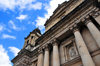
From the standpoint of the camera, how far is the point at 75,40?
Result: 30.8ft

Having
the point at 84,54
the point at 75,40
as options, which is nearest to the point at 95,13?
the point at 75,40

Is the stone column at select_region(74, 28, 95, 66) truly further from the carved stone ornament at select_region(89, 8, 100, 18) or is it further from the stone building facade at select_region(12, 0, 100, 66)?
the carved stone ornament at select_region(89, 8, 100, 18)

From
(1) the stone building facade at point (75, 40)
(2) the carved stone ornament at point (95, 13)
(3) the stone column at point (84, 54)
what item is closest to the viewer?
(3) the stone column at point (84, 54)

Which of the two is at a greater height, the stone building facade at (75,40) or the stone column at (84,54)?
the stone building facade at (75,40)

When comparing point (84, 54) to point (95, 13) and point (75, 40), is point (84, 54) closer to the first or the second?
point (75, 40)

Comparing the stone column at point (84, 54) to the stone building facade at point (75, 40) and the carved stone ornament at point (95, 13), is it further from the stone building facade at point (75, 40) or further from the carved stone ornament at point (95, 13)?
the carved stone ornament at point (95, 13)

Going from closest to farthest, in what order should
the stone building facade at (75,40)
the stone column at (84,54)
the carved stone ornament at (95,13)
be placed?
the stone column at (84,54) < the stone building facade at (75,40) < the carved stone ornament at (95,13)

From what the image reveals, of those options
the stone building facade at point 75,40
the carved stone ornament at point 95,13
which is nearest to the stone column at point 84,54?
the stone building facade at point 75,40

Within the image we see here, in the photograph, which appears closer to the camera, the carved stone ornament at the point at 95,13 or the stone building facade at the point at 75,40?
the stone building facade at the point at 75,40

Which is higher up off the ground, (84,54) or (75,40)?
(75,40)

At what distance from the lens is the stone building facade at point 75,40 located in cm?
748

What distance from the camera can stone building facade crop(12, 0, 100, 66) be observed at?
748 centimetres

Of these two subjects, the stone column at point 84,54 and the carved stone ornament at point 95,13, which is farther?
the carved stone ornament at point 95,13

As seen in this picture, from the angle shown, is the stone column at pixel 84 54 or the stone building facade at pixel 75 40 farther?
the stone building facade at pixel 75 40
